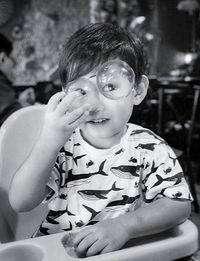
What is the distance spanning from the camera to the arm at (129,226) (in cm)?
50

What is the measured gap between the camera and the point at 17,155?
30.9 inches

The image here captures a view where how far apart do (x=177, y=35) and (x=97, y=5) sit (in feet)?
3.95

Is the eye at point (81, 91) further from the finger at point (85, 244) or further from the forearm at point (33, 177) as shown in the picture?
the finger at point (85, 244)

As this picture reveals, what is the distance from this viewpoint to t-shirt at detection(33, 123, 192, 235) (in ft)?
2.30

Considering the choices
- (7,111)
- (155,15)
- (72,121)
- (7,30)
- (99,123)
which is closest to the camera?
(72,121)

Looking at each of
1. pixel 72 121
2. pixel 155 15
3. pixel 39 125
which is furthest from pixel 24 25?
pixel 72 121

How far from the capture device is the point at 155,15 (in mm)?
4914

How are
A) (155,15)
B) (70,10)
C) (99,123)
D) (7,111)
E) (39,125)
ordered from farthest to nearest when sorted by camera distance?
1. (155,15)
2. (70,10)
3. (7,111)
4. (39,125)
5. (99,123)

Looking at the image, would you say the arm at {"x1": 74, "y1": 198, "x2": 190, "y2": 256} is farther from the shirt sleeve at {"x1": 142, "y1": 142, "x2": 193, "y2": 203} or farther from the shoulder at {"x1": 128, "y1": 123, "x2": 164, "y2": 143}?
the shoulder at {"x1": 128, "y1": 123, "x2": 164, "y2": 143}

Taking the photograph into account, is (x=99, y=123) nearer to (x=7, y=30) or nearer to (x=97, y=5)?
(x=7, y=30)

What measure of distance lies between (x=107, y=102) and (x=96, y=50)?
12 centimetres

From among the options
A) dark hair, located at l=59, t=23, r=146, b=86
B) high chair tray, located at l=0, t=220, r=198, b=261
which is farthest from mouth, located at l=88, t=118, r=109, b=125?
high chair tray, located at l=0, t=220, r=198, b=261

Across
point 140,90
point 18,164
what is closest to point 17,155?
point 18,164

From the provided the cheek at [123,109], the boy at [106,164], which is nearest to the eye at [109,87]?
the boy at [106,164]
